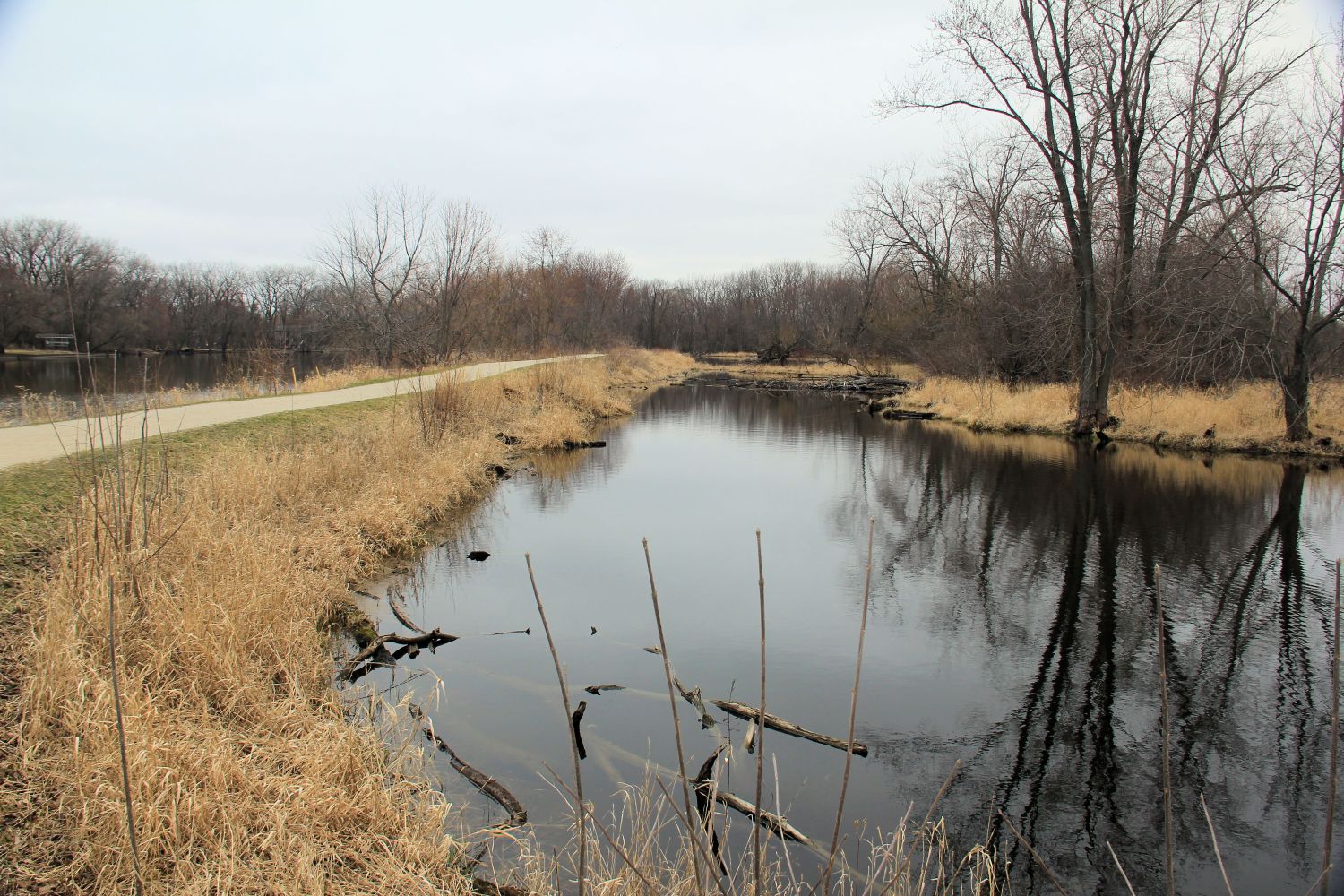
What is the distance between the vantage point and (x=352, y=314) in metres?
33.7

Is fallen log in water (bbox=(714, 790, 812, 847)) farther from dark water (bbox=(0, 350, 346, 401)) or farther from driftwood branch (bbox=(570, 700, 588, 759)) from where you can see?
dark water (bbox=(0, 350, 346, 401))

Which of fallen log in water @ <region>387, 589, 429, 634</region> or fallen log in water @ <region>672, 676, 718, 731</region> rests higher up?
fallen log in water @ <region>387, 589, 429, 634</region>

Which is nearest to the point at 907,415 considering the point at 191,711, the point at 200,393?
the point at 200,393

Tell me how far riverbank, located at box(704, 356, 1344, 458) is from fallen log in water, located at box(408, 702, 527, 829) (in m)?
17.7

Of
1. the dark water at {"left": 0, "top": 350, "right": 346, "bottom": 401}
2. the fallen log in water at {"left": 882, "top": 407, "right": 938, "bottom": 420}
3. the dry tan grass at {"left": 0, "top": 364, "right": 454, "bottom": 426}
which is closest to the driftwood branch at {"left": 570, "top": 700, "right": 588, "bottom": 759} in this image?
the dark water at {"left": 0, "top": 350, "right": 346, "bottom": 401}

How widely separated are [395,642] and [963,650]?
4.91m

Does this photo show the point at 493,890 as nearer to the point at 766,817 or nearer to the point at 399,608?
the point at 766,817

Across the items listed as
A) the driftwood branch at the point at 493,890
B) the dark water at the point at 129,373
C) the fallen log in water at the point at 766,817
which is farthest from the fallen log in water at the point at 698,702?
the dark water at the point at 129,373

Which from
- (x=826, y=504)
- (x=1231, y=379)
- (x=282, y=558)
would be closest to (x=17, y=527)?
(x=282, y=558)

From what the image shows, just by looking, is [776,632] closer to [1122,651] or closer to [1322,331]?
[1122,651]

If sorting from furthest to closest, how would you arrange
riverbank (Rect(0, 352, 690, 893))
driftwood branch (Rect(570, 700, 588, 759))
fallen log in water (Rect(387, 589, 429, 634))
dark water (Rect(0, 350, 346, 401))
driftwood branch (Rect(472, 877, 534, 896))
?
dark water (Rect(0, 350, 346, 401)) → fallen log in water (Rect(387, 589, 429, 634)) → driftwood branch (Rect(570, 700, 588, 759)) → driftwood branch (Rect(472, 877, 534, 896)) → riverbank (Rect(0, 352, 690, 893))

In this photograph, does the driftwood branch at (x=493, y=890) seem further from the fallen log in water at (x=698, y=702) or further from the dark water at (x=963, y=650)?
the fallen log in water at (x=698, y=702)

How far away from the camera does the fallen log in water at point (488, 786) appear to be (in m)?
4.30

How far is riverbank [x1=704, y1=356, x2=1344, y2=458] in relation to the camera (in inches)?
652
